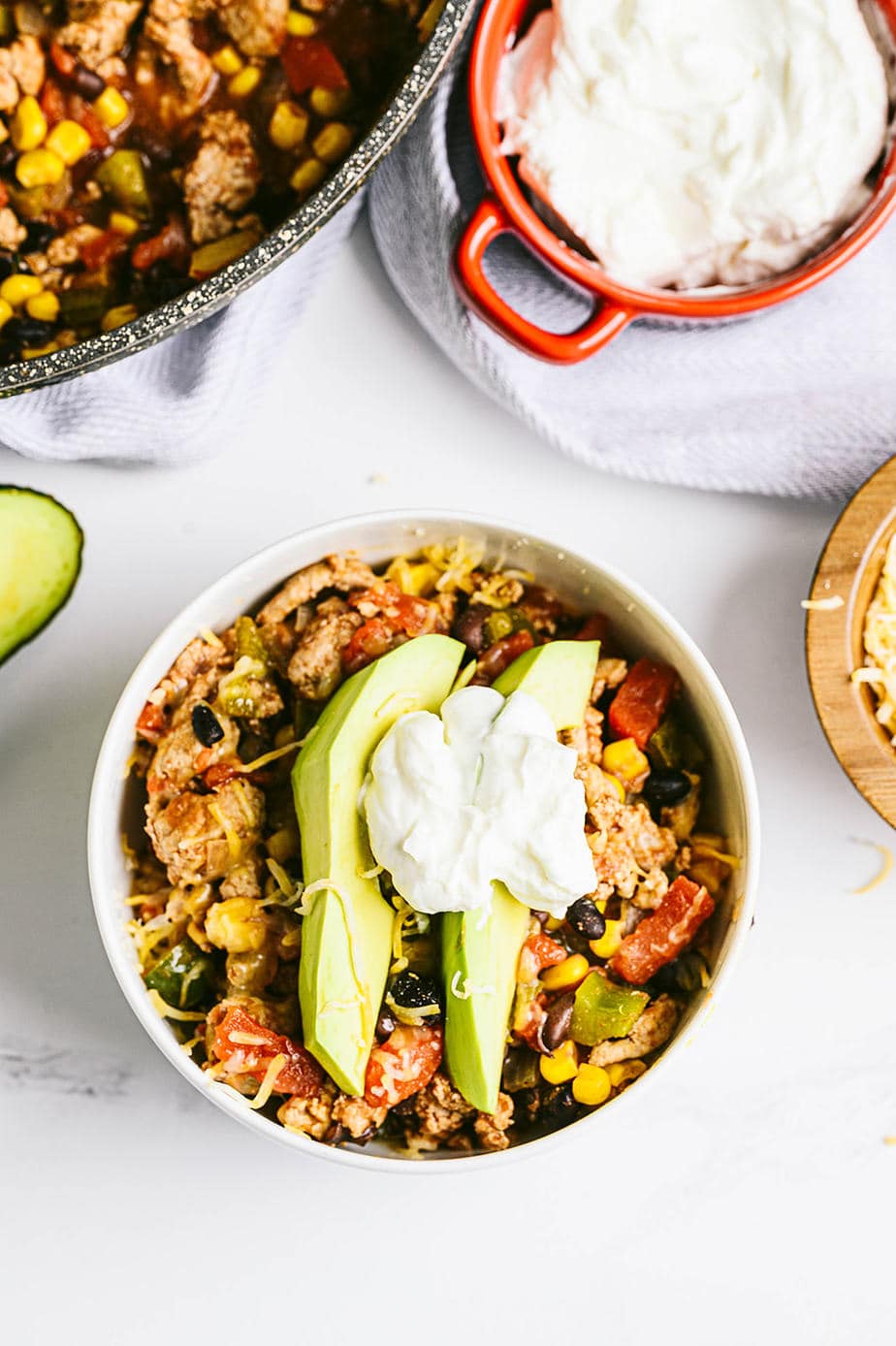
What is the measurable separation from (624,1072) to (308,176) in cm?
182

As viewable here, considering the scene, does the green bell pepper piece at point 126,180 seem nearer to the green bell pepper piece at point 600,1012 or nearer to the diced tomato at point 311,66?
the diced tomato at point 311,66

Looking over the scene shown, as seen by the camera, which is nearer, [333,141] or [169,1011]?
[169,1011]

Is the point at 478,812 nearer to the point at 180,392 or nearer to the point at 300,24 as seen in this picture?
the point at 180,392

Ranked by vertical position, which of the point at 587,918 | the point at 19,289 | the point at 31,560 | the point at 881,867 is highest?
the point at 19,289

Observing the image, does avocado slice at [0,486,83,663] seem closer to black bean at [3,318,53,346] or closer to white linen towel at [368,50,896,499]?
black bean at [3,318,53,346]

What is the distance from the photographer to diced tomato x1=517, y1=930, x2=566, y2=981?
2.16 metres

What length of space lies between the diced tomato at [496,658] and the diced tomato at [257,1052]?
69cm

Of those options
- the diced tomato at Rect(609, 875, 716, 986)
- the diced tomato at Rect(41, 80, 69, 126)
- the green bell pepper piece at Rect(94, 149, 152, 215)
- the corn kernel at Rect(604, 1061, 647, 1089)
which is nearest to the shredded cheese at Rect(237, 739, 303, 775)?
the diced tomato at Rect(609, 875, 716, 986)

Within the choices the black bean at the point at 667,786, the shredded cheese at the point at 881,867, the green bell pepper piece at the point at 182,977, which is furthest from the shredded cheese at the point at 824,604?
the green bell pepper piece at the point at 182,977

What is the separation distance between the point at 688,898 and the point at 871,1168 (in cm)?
89

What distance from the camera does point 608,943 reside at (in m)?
2.22

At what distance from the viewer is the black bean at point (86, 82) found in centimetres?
255

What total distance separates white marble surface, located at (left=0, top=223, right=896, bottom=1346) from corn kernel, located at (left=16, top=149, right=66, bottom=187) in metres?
0.57

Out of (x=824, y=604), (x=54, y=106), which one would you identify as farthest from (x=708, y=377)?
(x=54, y=106)
